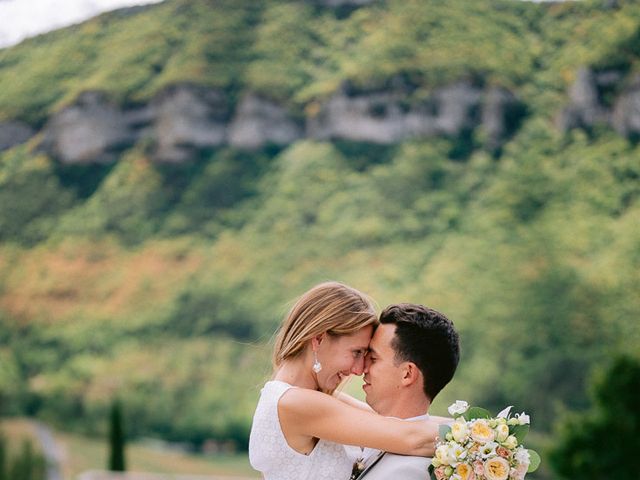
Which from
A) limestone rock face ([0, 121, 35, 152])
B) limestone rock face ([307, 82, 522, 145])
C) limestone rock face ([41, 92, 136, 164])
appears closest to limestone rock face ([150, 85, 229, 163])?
limestone rock face ([41, 92, 136, 164])

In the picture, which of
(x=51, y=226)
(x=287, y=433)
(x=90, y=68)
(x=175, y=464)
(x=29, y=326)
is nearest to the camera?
(x=287, y=433)

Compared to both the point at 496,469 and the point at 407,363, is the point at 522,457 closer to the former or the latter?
the point at 496,469

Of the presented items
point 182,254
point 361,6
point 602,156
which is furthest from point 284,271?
point 361,6

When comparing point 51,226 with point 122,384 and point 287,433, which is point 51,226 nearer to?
point 122,384

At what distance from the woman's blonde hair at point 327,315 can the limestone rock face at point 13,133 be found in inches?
1763

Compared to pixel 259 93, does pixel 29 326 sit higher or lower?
lower

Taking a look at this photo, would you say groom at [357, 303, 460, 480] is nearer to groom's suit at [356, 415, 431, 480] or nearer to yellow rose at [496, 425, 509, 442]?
groom's suit at [356, 415, 431, 480]

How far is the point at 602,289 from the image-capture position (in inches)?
1351

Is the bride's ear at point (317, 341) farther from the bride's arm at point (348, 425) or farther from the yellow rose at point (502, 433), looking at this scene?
the yellow rose at point (502, 433)

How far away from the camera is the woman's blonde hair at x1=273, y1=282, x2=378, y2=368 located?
2.79m

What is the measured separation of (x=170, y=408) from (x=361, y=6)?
24068 mm

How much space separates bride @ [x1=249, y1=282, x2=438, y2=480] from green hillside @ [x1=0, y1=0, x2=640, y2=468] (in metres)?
27.0

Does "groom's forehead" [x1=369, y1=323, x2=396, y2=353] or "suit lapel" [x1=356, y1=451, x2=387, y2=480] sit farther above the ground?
"groom's forehead" [x1=369, y1=323, x2=396, y2=353]

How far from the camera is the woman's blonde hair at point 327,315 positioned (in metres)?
2.79
